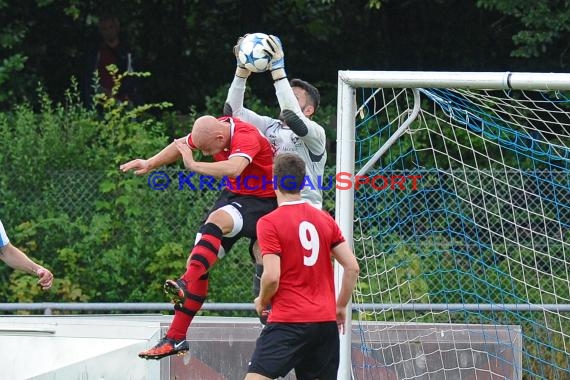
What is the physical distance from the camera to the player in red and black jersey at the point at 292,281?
22.2ft

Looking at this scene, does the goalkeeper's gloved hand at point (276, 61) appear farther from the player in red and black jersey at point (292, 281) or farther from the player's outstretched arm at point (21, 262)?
the player's outstretched arm at point (21, 262)

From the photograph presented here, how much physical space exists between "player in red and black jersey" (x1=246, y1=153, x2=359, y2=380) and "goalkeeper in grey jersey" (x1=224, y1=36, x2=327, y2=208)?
1.22 meters

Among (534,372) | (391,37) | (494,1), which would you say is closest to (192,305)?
(534,372)

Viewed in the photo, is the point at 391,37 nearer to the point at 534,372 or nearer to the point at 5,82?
the point at 5,82

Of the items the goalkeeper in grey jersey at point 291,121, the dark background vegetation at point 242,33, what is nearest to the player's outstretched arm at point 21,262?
the goalkeeper in grey jersey at point 291,121

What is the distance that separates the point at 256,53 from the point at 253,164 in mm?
744

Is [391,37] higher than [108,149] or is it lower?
higher

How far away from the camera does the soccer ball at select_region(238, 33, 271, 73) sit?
790 cm

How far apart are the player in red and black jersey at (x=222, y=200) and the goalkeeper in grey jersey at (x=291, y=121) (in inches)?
10.6

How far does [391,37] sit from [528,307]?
6.22 metres

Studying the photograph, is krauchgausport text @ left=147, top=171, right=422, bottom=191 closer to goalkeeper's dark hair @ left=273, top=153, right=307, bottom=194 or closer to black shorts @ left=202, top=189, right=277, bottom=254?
black shorts @ left=202, top=189, right=277, bottom=254

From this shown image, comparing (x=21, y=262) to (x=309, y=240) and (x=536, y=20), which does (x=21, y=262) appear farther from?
(x=536, y=20)

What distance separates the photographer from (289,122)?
8055 mm

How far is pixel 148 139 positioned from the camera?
12883mm
